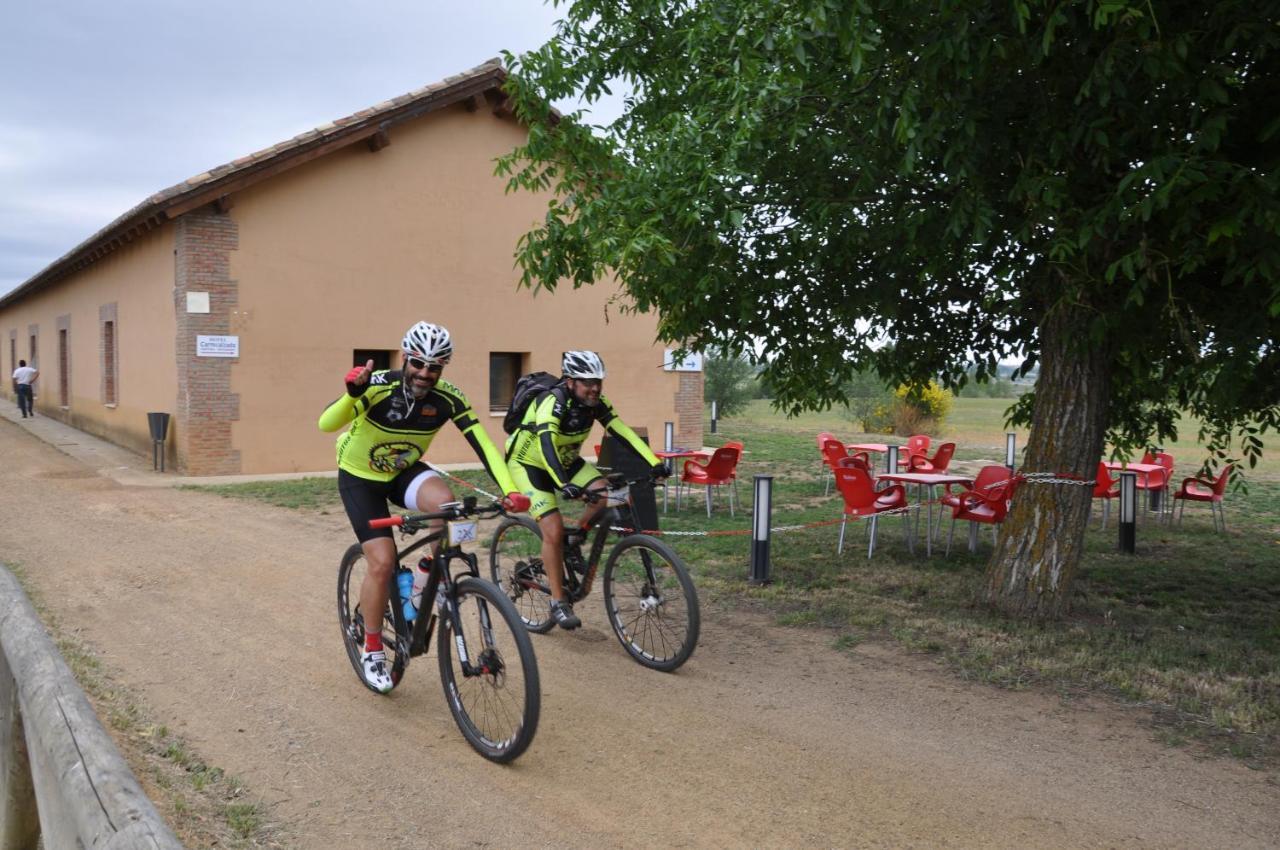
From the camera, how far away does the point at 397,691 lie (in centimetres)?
534

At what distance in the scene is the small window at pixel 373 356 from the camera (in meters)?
17.4

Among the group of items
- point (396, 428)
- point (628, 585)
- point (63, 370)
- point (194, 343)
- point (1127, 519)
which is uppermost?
point (194, 343)

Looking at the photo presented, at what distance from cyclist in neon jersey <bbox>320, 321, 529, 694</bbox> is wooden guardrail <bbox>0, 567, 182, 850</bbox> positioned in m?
1.61

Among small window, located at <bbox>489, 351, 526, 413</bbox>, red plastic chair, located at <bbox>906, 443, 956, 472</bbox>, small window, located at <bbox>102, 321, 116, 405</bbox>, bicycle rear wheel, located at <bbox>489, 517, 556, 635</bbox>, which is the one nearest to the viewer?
bicycle rear wheel, located at <bbox>489, 517, 556, 635</bbox>

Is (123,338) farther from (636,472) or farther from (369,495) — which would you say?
(369,495)

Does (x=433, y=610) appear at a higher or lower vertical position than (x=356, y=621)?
higher

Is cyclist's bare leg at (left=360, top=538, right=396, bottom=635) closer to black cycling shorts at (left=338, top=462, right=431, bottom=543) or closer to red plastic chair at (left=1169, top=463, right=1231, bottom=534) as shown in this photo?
black cycling shorts at (left=338, top=462, right=431, bottom=543)

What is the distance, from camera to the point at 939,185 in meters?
6.71

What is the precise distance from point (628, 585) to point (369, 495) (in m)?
1.70

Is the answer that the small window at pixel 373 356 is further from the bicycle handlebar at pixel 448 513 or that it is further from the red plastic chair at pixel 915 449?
the bicycle handlebar at pixel 448 513

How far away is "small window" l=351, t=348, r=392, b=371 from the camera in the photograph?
17.4 meters

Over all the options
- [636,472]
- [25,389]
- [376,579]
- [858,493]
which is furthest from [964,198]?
[25,389]

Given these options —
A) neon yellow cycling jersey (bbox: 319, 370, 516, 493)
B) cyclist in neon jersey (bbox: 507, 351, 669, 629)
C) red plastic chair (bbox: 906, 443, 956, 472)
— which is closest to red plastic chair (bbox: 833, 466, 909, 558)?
red plastic chair (bbox: 906, 443, 956, 472)

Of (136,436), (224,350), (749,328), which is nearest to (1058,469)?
(749,328)
